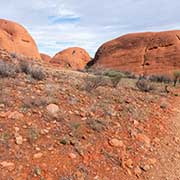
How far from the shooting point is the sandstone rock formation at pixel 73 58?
5000 cm

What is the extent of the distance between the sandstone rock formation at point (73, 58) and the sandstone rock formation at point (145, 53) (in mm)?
6611

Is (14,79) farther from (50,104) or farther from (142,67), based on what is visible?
(142,67)

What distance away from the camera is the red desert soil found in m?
6.60

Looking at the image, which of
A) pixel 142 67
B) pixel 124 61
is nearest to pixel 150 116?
A: pixel 142 67

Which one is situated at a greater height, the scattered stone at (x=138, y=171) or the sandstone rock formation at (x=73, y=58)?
the scattered stone at (x=138, y=171)

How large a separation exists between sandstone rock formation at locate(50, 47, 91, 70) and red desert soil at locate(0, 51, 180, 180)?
130 ft

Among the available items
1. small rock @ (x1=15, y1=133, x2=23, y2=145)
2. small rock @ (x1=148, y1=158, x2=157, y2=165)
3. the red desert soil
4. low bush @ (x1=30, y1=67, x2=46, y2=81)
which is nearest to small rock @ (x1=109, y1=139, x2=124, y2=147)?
the red desert soil

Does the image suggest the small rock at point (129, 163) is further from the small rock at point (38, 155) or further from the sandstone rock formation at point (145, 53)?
the sandstone rock formation at point (145, 53)

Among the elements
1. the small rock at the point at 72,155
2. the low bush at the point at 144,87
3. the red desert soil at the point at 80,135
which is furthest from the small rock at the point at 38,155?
the low bush at the point at 144,87

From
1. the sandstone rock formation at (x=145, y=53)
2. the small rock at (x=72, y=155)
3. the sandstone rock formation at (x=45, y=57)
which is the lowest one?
the sandstone rock formation at (x=45, y=57)

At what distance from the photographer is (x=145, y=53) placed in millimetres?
39094

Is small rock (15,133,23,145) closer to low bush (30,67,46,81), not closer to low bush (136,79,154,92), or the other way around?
low bush (30,67,46,81)

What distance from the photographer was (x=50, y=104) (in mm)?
8547

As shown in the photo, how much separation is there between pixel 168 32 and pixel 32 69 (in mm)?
31291
